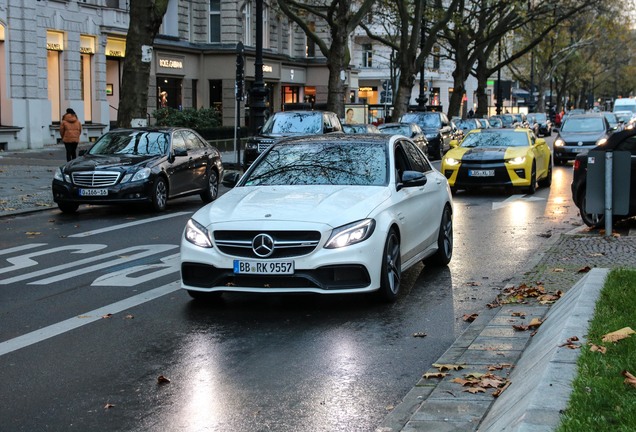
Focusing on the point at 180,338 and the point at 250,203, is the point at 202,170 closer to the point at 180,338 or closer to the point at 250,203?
the point at 250,203

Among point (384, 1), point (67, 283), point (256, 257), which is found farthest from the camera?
point (384, 1)

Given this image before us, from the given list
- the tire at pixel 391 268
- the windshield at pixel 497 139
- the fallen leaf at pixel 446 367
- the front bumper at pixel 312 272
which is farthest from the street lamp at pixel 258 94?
the fallen leaf at pixel 446 367

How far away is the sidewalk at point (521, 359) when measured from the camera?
4965 mm

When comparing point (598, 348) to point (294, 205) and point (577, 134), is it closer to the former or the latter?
point (294, 205)

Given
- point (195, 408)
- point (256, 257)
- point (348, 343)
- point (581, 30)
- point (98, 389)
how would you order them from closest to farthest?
1. point (195, 408)
2. point (98, 389)
3. point (348, 343)
4. point (256, 257)
5. point (581, 30)

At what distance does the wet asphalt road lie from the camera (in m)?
5.84

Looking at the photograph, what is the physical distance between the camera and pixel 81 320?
8453 mm

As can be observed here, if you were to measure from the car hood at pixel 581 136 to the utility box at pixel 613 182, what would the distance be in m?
19.1

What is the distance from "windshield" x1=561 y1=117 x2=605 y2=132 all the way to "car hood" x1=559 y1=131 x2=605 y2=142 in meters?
0.31

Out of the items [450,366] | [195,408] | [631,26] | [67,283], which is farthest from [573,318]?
[631,26]

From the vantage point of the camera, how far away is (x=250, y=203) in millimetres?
9078

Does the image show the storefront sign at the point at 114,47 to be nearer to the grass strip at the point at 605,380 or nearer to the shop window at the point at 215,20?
the shop window at the point at 215,20

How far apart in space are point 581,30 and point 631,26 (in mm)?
11530

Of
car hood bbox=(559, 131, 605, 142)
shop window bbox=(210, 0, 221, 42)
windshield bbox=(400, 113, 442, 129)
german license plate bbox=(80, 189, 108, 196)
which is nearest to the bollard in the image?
german license plate bbox=(80, 189, 108, 196)
